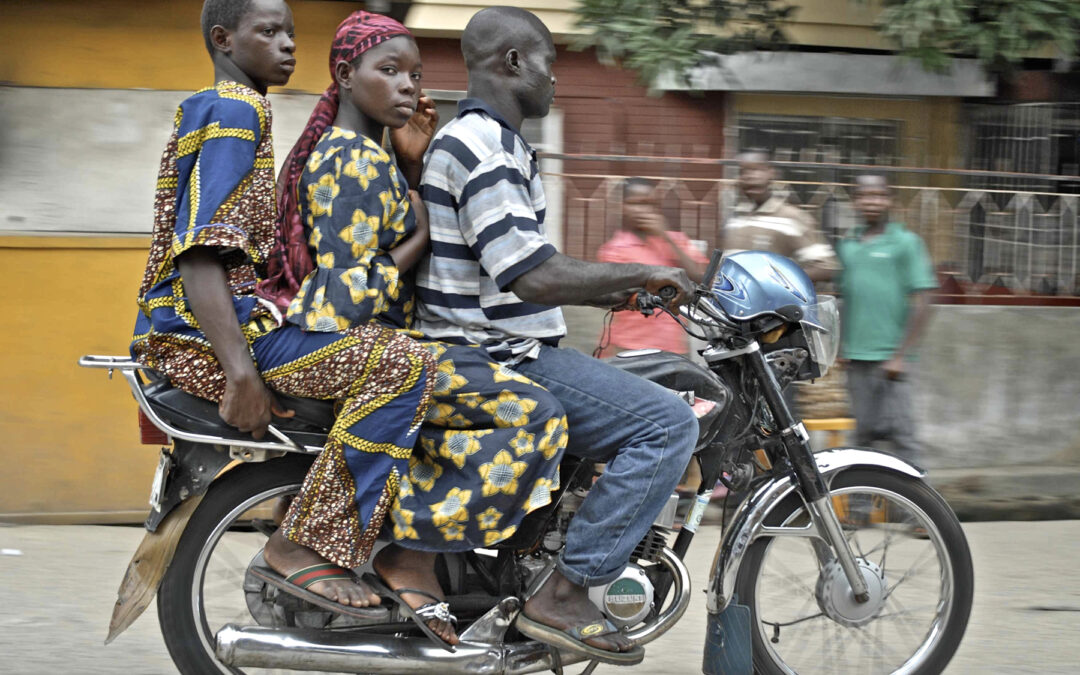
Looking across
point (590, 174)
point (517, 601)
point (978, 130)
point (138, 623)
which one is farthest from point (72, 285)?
point (978, 130)

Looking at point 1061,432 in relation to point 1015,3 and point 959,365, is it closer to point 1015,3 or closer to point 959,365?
point 959,365

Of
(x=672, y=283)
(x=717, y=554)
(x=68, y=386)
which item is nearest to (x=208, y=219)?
(x=672, y=283)

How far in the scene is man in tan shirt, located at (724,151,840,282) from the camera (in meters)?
6.46

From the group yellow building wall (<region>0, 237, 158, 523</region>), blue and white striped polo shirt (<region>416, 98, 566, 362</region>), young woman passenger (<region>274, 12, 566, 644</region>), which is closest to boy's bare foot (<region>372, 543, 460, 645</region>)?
young woman passenger (<region>274, 12, 566, 644</region>)

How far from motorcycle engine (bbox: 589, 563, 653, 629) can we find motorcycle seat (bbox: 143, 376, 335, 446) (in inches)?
33.8

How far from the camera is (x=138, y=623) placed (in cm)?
459

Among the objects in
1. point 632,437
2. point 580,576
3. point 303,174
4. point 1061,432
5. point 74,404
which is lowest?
point 1061,432

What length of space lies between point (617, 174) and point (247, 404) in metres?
3.90

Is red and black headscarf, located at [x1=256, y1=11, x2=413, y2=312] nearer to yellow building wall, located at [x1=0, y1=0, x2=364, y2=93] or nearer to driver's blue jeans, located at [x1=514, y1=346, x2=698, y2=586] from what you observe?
driver's blue jeans, located at [x1=514, y1=346, x2=698, y2=586]

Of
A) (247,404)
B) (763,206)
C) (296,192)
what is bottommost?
(763,206)

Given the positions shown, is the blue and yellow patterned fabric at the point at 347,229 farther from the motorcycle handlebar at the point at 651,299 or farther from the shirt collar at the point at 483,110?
the motorcycle handlebar at the point at 651,299

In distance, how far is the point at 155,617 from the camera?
15.4 ft

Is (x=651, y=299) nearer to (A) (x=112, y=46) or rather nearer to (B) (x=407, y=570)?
(B) (x=407, y=570)

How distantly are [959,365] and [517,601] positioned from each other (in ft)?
14.8
